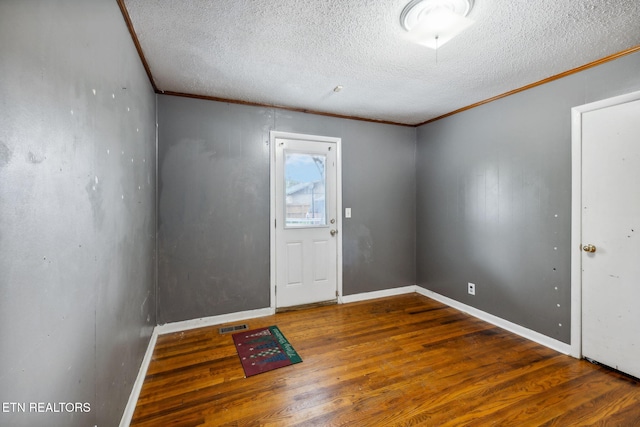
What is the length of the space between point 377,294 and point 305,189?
5.83 feet

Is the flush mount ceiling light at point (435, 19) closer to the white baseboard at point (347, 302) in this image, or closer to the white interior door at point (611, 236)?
the white interior door at point (611, 236)

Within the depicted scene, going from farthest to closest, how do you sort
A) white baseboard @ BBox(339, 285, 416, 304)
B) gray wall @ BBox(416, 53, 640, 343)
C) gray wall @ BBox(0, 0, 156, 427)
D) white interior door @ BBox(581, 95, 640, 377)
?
white baseboard @ BBox(339, 285, 416, 304)
gray wall @ BBox(416, 53, 640, 343)
white interior door @ BBox(581, 95, 640, 377)
gray wall @ BBox(0, 0, 156, 427)

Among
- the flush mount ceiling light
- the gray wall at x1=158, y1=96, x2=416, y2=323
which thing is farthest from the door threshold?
the flush mount ceiling light

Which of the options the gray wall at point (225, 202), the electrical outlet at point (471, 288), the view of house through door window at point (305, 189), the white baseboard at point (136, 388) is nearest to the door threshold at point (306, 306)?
the gray wall at point (225, 202)

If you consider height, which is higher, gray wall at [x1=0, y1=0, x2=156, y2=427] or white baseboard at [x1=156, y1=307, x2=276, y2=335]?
gray wall at [x1=0, y1=0, x2=156, y2=427]

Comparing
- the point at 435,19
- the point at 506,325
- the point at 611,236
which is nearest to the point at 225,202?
the point at 435,19

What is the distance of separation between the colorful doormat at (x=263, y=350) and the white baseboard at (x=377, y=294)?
1149 mm

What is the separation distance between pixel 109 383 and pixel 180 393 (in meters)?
0.70

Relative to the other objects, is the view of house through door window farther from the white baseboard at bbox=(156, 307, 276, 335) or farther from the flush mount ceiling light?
the flush mount ceiling light

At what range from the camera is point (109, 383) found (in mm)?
1374

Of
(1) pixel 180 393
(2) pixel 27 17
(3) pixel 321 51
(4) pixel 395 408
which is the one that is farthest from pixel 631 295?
(2) pixel 27 17

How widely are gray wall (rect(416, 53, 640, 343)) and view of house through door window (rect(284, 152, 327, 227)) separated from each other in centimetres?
154

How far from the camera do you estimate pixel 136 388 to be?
1.89m

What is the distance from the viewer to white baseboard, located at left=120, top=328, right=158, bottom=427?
64.1 inches
